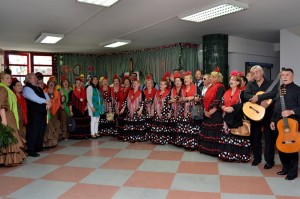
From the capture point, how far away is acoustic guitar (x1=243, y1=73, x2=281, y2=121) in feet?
12.8

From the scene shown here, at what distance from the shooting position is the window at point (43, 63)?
1162cm

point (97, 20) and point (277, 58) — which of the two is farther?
point (277, 58)

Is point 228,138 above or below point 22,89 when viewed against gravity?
below

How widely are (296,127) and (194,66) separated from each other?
631cm

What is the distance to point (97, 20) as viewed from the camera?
5.99 metres

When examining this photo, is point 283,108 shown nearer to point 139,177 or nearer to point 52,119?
point 139,177

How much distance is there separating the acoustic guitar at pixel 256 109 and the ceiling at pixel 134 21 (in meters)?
1.73

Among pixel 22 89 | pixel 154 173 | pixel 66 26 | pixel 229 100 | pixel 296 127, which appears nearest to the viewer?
pixel 296 127

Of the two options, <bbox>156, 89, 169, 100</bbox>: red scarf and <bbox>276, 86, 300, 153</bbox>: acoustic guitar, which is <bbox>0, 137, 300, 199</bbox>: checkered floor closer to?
<bbox>276, 86, 300, 153</bbox>: acoustic guitar

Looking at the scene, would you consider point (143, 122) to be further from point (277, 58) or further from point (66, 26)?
point (277, 58)

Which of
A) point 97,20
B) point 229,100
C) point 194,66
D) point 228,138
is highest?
point 97,20

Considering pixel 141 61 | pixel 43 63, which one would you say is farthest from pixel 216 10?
pixel 43 63

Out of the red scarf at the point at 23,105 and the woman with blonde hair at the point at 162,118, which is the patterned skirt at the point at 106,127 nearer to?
the woman with blonde hair at the point at 162,118

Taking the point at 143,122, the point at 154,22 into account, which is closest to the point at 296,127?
the point at 143,122
